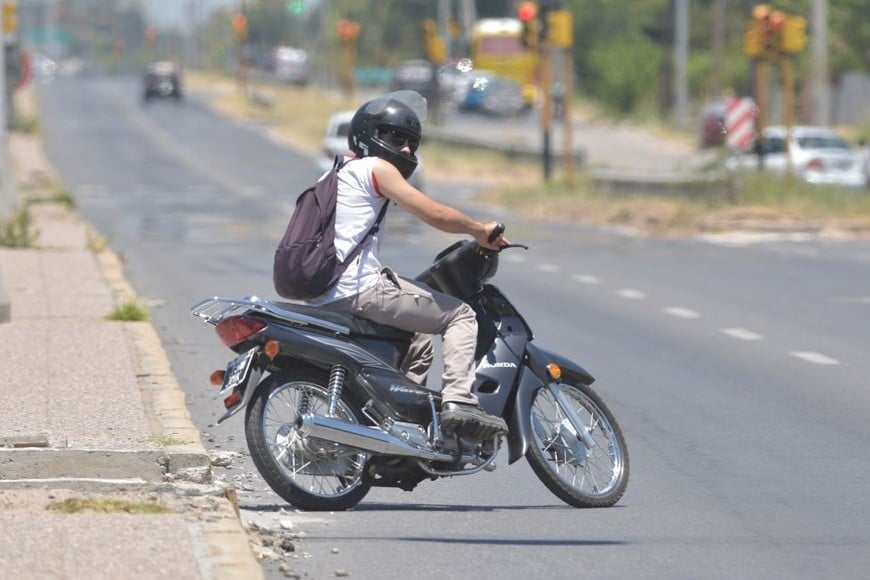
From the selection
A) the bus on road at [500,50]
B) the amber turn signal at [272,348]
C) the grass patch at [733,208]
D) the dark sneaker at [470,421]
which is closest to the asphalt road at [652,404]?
the dark sneaker at [470,421]

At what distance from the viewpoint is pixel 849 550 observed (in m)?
7.32

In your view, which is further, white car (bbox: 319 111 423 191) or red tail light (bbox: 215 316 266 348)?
white car (bbox: 319 111 423 191)

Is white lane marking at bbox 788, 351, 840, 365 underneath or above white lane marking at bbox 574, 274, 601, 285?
above

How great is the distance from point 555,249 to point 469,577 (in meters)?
18.6

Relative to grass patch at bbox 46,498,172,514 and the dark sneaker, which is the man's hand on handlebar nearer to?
the dark sneaker

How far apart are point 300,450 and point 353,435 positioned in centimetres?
25

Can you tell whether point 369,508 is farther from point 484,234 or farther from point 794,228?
point 794,228

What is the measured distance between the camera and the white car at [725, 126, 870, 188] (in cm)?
3628

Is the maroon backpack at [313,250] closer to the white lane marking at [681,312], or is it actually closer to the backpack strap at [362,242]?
the backpack strap at [362,242]

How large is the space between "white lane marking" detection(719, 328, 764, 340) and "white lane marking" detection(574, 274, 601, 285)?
475 cm

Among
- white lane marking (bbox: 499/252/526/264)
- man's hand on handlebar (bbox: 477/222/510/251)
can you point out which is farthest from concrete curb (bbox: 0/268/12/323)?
white lane marking (bbox: 499/252/526/264)

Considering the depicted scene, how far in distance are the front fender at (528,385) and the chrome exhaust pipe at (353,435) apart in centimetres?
41

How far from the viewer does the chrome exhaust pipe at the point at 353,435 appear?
784cm

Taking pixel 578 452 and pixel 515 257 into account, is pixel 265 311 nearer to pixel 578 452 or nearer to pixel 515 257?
pixel 578 452
